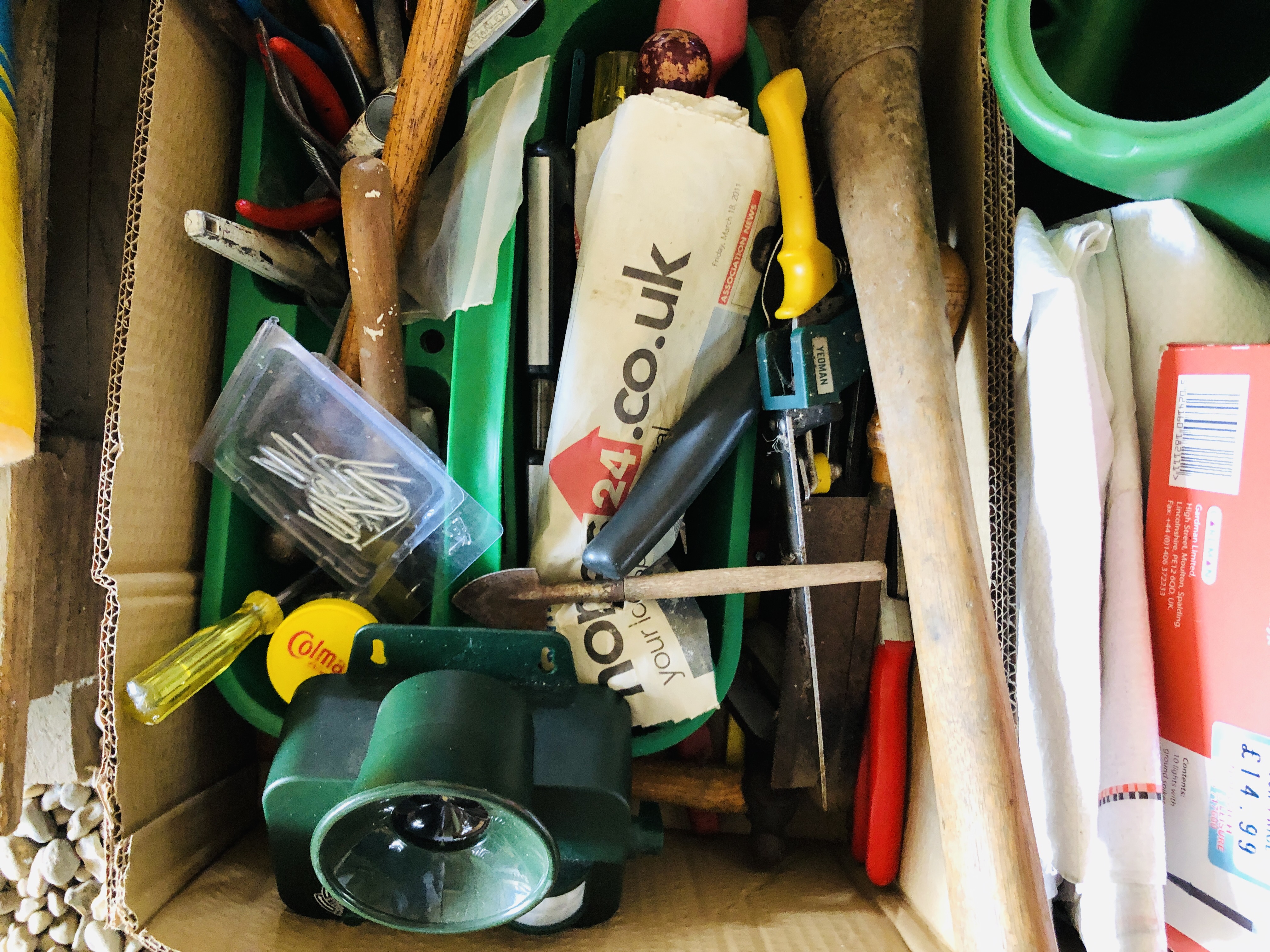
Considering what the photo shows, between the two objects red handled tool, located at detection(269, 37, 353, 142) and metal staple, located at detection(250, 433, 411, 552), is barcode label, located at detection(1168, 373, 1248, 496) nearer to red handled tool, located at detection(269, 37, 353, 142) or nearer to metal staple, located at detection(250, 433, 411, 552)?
metal staple, located at detection(250, 433, 411, 552)

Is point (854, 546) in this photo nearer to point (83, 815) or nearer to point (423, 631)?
point (423, 631)

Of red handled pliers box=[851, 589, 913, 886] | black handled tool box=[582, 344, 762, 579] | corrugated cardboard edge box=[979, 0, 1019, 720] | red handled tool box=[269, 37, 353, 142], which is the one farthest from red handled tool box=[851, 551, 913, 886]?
red handled tool box=[269, 37, 353, 142]

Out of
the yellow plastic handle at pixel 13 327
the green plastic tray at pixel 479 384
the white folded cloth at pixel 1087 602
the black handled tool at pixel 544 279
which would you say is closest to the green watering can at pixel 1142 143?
the white folded cloth at pixel 1087 602

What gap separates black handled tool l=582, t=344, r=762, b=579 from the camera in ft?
1.92

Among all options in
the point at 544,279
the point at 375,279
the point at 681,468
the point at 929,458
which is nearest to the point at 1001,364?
the point at 929,458

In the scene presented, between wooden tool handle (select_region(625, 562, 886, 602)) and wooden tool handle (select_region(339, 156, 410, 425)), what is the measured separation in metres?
0.24

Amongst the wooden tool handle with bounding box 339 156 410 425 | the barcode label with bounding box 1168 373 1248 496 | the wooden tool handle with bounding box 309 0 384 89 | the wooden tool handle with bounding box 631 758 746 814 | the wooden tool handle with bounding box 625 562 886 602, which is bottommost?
the wooden tool handle with bounding box 631 758 746 814

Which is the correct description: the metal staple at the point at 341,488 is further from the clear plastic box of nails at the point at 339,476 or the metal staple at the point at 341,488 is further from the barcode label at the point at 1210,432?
the barcode label at the point at 1210,432

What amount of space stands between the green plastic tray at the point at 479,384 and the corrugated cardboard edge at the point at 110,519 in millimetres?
107

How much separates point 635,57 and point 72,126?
0.51m

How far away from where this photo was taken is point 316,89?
0.66 metres

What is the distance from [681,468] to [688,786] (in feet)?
1.03

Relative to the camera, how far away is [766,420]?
665mm

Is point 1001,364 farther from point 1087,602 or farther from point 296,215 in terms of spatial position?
point 296,215
